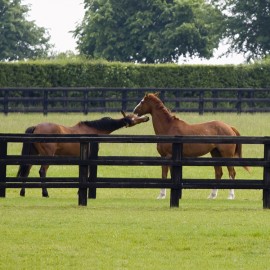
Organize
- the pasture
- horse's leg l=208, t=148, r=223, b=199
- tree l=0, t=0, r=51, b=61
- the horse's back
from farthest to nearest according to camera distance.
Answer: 1. tree l=0, t=0, r=51, b=61
2. the horse's back
3. horse's leg l=208, t=148, r=223, b=199
4. the pasture

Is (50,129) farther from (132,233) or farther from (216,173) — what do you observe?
(132,233)

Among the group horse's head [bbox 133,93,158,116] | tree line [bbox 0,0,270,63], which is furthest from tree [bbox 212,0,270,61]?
horse's head [bbox 133,93,158,116]

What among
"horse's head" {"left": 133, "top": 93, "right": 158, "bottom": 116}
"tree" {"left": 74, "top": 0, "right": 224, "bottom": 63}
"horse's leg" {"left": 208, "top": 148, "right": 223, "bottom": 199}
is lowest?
"horse's leg" {"left": 208, "top": 148, "right": 223, "bottom": 199}

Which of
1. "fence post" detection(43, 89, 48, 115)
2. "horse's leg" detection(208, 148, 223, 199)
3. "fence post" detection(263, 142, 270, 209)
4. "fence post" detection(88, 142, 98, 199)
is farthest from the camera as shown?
"fence post" detection(43, 89, 48, 115)

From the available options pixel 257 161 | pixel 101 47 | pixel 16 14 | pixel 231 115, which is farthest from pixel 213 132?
pixel 16 14

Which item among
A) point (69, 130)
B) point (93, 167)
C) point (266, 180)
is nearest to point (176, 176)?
point (266, 180)

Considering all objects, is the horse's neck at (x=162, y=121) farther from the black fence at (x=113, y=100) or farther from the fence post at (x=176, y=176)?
the black fence at (x=113, y=100)

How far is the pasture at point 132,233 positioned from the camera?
1437cm

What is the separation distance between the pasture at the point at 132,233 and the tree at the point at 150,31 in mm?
55838

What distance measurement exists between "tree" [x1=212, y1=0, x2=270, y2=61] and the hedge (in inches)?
871

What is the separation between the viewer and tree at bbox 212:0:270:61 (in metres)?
76.1

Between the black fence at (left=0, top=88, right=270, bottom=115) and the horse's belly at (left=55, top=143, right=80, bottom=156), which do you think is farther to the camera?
the black fence at (left=0, top=88, right=270, bottom=115)

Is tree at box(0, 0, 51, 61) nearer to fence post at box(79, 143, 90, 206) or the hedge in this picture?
the hedge

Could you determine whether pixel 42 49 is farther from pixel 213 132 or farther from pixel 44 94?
pixel 213 132
